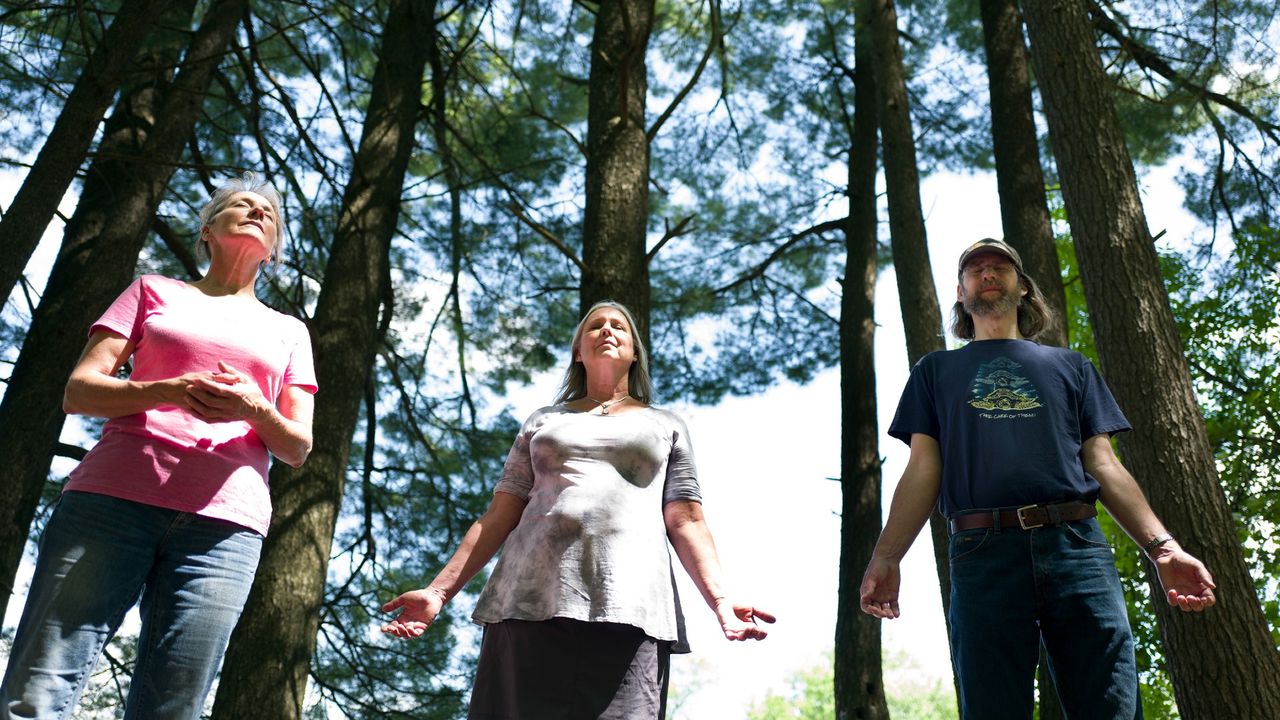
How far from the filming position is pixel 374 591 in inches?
321

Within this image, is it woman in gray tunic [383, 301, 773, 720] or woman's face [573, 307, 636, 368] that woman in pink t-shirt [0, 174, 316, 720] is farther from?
woman's face [573, 307, 636, 368]

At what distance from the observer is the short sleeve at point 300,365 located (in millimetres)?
2520

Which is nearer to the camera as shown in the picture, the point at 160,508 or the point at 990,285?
the point at 160,508

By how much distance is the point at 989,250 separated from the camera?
9.09ft

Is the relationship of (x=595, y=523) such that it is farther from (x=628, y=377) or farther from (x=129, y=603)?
(x=129, y=603)

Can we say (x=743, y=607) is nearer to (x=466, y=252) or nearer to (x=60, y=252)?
(x=60, y=252)

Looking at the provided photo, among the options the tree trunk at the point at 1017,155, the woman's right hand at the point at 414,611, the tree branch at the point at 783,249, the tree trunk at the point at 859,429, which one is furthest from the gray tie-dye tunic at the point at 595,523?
the tree branch at the point at 783,249

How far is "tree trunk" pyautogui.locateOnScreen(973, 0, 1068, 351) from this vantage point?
6398 mm

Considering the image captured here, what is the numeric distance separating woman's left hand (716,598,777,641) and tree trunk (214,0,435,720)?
273cm

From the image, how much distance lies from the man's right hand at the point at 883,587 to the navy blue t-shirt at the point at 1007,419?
0.60 ft

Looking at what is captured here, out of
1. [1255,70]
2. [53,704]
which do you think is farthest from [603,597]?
[1255,70]

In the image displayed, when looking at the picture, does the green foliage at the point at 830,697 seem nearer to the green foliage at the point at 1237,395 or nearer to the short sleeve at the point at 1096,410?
the green foliage at the point at 1237,395

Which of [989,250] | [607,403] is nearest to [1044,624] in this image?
[989,250]

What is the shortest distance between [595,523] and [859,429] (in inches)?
261
